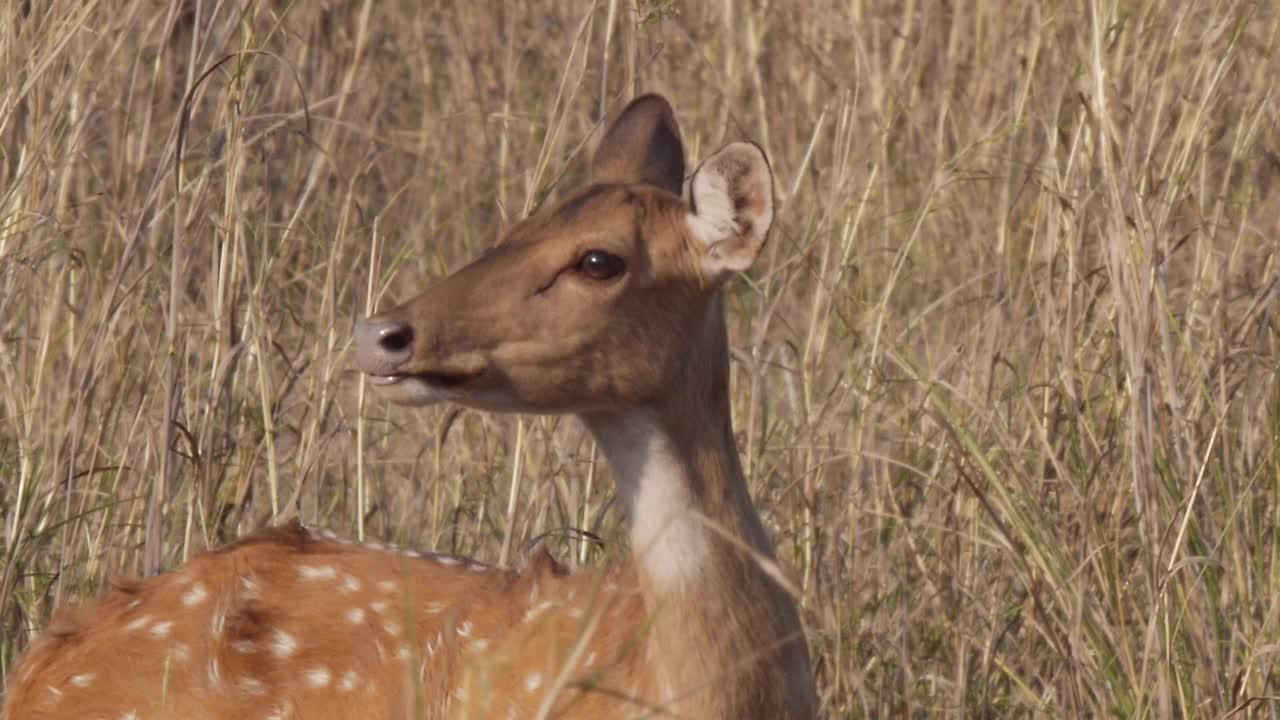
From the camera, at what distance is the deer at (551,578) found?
349cm

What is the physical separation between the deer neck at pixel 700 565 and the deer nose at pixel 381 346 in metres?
0.42

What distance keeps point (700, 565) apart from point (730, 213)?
58 centimetres

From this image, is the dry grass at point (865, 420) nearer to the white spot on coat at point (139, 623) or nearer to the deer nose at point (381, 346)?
the white spot on coat at point (139, 623)

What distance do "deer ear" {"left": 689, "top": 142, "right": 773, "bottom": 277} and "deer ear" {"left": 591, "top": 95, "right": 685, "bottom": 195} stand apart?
0.47 meters

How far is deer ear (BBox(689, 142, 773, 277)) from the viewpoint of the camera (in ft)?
12.0

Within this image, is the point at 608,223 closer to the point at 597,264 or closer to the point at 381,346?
the point at 597,264

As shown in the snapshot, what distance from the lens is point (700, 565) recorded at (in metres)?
3.55

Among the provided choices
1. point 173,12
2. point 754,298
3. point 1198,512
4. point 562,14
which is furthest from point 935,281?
point 173,12

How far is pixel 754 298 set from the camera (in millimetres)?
7379

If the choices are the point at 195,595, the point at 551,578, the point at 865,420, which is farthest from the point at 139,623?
the point at 865,420

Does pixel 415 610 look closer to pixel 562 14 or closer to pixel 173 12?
pixel 173 12

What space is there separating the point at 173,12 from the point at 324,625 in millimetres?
1202

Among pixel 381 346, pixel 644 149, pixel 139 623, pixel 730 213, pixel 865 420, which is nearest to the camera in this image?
pixel 381 346

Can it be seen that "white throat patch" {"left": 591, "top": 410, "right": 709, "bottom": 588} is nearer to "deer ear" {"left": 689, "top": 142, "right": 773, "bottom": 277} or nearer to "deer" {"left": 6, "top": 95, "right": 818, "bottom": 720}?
"deer" {"left": 6, "top": 95, "right": 818, "bottom": 720}
